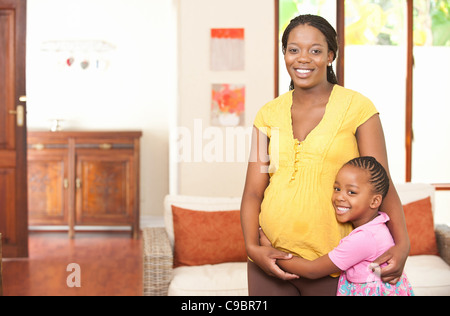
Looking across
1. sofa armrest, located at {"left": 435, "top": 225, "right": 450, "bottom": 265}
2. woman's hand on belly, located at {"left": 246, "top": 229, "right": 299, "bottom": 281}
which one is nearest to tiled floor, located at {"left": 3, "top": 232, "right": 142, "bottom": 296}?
sofa armrest, located at {"left": 435, "top": 225, "right": 450, "bottom": 265}

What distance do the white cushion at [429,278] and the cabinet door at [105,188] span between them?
305cm

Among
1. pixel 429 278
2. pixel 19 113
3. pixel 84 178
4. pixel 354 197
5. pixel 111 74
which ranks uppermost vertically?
pixel 111 74

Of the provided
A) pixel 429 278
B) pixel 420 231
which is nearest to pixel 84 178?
pixel 420 231

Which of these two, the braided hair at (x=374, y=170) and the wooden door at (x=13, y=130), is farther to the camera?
the wooden door at (x=13, y=130)

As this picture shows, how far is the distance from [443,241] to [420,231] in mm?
125

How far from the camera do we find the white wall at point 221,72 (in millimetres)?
3699

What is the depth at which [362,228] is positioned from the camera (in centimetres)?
99

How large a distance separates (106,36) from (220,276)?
144 inches

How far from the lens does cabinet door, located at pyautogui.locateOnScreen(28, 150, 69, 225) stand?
17.1 ft

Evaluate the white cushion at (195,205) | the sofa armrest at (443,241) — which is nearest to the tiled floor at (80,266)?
the white cushion at (195,205)

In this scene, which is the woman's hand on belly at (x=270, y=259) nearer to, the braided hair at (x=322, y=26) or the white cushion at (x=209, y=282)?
the braided hair at (x=322, y=26)

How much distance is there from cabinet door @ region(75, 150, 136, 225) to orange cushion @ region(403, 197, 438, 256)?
290cm

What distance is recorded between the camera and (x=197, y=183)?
12.5 ft

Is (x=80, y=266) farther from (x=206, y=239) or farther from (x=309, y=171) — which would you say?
(x=309, y=171)
